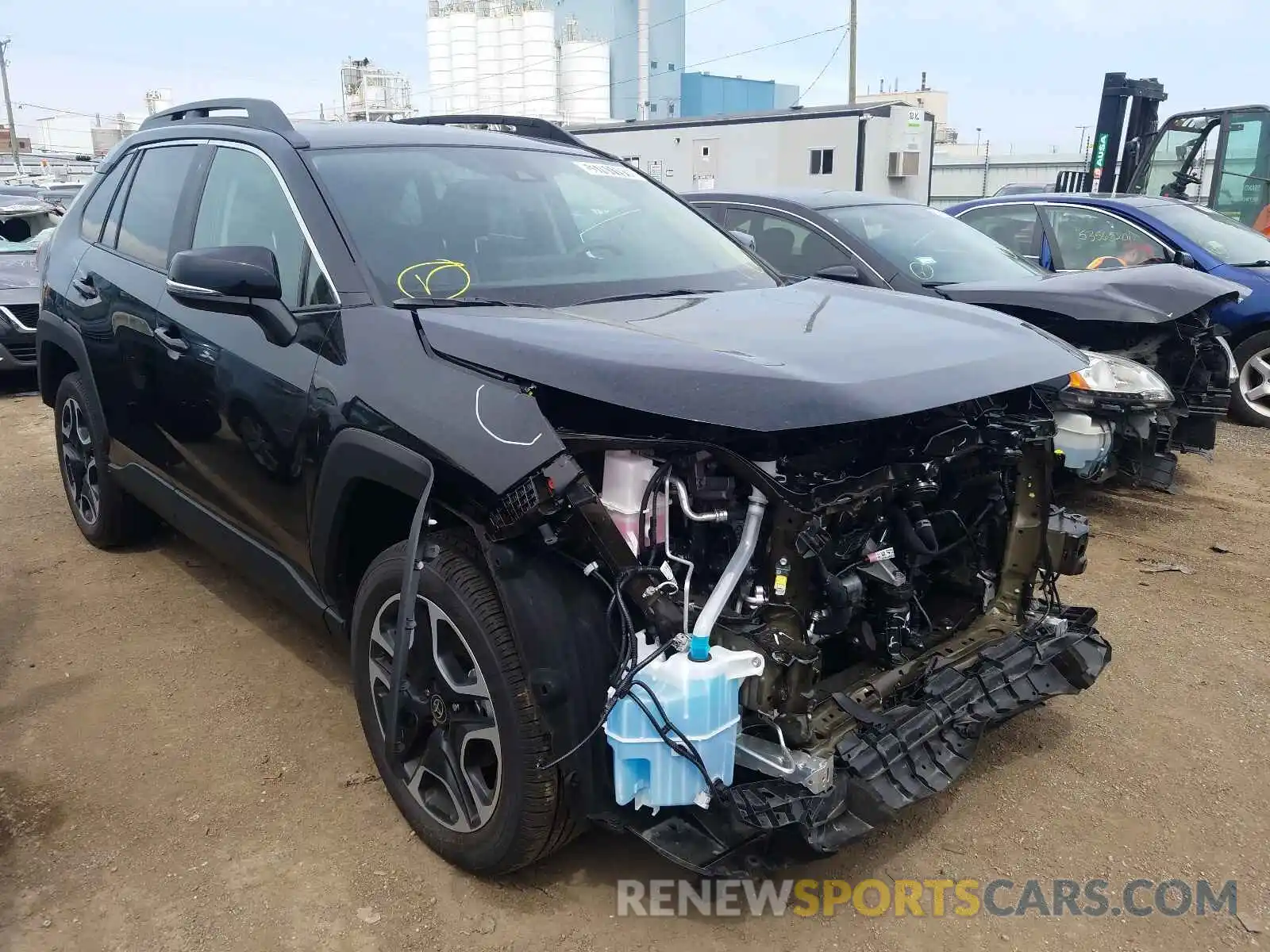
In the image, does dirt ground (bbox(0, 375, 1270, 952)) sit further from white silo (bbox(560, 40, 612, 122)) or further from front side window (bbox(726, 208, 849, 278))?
white silo (bbox(560, 40, 612, 122))

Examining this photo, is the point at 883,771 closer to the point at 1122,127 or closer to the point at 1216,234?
the point at 1216,234

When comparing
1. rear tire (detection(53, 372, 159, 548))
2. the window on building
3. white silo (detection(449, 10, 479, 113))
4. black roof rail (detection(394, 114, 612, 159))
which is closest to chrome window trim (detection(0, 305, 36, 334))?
rear tire (detection(53, 372, 159, 548))

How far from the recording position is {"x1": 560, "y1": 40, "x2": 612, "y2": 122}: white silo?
181ft

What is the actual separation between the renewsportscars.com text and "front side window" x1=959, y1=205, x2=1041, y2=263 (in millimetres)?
6120

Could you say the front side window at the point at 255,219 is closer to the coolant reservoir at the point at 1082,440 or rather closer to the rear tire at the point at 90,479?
the rear tire at the point at 90,479

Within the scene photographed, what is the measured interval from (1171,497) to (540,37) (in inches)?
2086

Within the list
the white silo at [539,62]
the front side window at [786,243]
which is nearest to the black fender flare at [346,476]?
the front side window at [786,243]

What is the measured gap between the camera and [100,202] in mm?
4430

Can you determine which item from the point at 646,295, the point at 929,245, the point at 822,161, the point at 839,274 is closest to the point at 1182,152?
the point at 822,161

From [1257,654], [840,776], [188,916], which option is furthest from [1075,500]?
[188,916]

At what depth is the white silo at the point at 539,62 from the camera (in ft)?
172

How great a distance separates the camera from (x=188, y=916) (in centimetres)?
246

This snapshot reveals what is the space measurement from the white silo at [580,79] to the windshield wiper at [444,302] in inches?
2189

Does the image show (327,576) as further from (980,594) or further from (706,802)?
(980,594)
